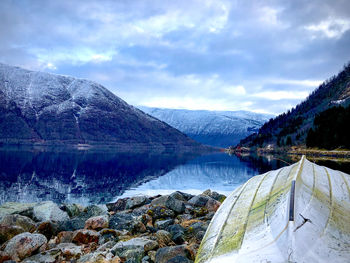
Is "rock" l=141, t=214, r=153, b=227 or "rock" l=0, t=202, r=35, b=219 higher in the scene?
"rock" l=141, t=214, r=153, b=227

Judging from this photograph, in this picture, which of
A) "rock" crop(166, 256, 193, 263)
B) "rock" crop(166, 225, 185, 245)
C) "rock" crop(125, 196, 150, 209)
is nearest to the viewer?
"rock" crop(166, 256, 193, 263)

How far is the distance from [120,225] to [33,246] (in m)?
2.76

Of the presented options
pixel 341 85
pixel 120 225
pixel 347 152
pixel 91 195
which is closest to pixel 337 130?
pixel 347 152

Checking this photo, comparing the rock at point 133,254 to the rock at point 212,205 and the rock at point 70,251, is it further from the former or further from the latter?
the rock at point 212,205

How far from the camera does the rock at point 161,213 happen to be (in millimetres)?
10039

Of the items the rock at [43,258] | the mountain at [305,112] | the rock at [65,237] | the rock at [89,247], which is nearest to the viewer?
the rock at [43,258]

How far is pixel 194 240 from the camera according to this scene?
7230 millimetres

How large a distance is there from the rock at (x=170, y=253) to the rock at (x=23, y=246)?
3.84m

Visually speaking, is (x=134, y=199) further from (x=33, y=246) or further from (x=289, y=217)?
(x=289, y=217)

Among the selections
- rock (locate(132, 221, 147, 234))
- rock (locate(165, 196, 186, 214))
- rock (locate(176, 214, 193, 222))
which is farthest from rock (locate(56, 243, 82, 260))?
rock (locate(165, 196, 186, 214))

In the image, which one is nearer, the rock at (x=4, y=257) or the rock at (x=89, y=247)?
the rock at (x=4, y=257)

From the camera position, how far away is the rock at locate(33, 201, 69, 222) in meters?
11.6

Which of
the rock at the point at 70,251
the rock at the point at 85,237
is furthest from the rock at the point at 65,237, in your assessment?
the rock at the point at 70,251

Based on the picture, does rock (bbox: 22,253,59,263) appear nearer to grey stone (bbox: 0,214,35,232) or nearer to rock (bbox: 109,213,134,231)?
rock (bbox: 109,213,134,231)
